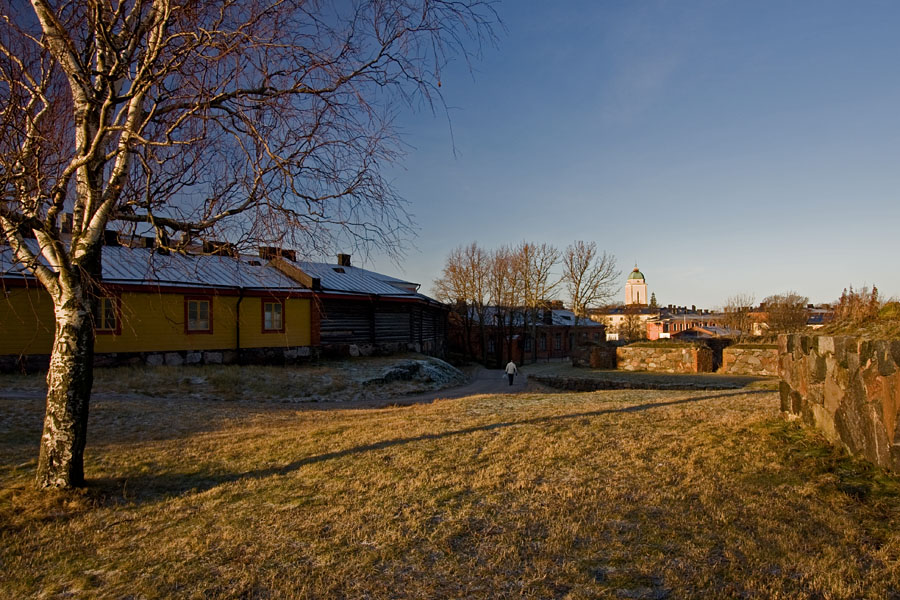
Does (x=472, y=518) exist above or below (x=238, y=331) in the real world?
below

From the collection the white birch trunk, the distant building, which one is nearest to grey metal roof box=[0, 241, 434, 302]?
the white birch trunk

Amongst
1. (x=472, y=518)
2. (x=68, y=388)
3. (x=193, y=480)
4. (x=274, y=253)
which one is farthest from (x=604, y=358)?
(x=68, y=388)

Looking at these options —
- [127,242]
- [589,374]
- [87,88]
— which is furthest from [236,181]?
[589,374]

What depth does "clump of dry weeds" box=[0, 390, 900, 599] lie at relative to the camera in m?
3.02

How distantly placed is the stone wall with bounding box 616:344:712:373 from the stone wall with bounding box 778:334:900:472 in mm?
14532

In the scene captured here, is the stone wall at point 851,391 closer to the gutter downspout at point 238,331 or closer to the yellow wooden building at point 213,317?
the yellow wooden building at point 213,317

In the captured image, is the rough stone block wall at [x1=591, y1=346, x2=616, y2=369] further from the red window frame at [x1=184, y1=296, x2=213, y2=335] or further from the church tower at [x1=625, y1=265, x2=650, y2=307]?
the church tower at [x1=625, y1=265, x2=650, y2=307]

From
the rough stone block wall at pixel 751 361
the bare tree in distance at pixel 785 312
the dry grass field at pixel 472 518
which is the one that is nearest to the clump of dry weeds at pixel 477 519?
the dry grass field at pixel 472 518

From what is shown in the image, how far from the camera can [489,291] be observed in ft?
137

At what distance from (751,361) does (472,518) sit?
1789 cm

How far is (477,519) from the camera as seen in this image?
13.0 feet

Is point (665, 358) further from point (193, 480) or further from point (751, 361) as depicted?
point (193, 480)

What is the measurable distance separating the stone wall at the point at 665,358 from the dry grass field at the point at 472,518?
45.2 feet

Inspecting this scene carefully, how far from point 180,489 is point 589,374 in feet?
55.8
